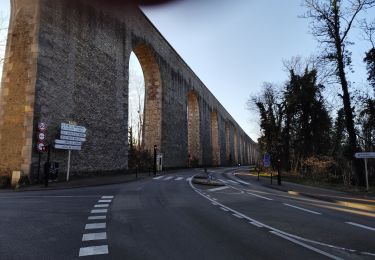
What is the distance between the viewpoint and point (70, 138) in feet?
67.8

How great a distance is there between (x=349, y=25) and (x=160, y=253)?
24.0m

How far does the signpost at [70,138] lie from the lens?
65.2 feet

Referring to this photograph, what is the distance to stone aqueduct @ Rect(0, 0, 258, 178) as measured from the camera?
1880cm

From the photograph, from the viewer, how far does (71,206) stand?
9539 millimetres

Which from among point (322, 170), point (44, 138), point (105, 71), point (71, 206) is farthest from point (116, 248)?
point (322, 170)

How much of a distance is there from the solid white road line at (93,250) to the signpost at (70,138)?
1555 centimetres

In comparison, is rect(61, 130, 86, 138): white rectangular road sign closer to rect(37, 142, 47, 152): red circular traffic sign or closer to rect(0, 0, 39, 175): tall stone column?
rect(37, 142, 47, 152): red circular traffic sign

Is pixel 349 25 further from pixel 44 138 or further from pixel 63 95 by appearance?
pixel 44 138

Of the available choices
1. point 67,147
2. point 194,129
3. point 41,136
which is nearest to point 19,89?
point 41,136

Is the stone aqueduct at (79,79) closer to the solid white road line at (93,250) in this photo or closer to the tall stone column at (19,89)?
the tall stone column at (19,89)

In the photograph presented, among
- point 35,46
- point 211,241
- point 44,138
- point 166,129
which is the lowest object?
point 211,241

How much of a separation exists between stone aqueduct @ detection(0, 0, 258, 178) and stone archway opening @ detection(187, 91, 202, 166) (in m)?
15.3

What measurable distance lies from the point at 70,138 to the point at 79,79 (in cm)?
456

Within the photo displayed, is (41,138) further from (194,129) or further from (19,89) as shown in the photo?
(194,129)
